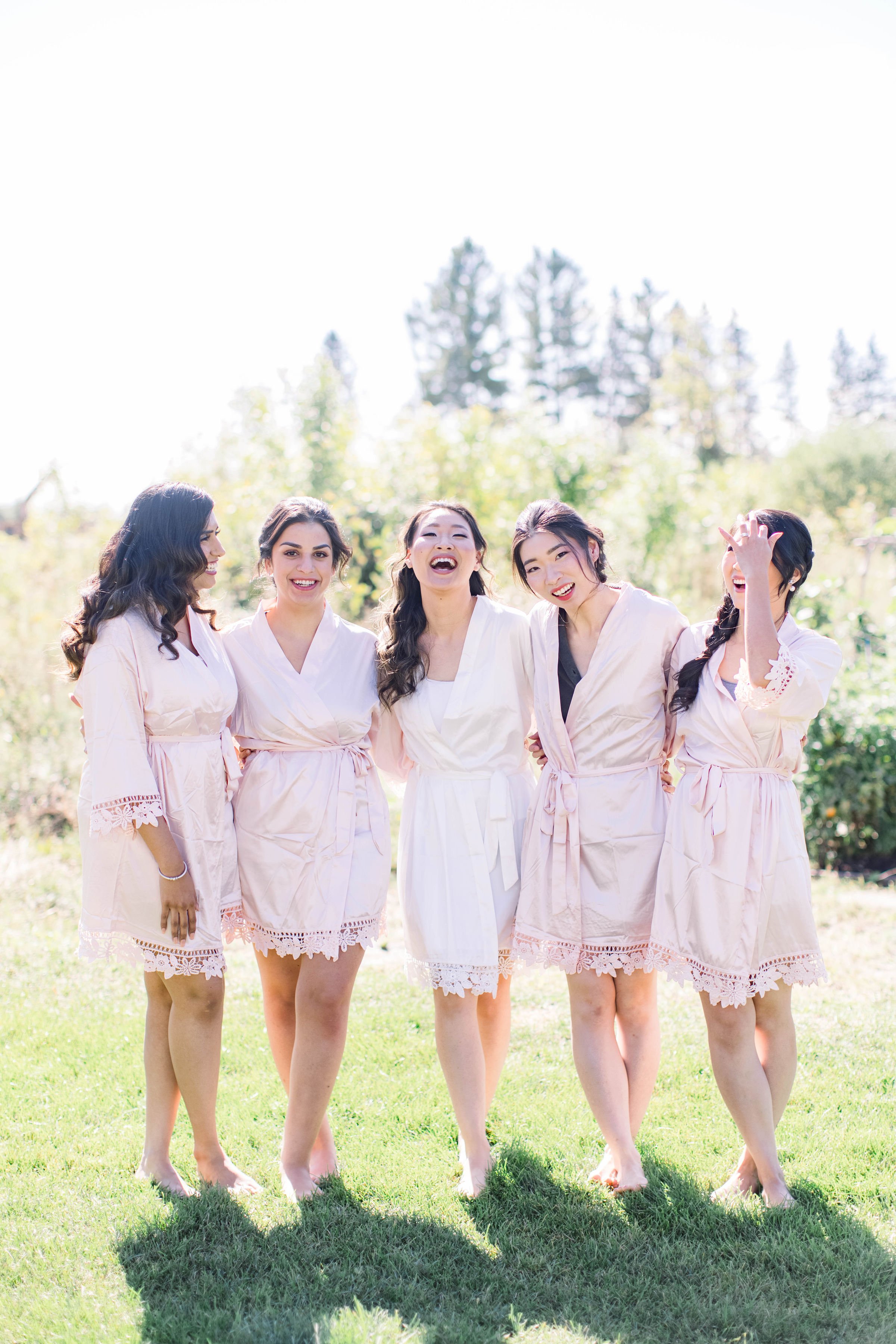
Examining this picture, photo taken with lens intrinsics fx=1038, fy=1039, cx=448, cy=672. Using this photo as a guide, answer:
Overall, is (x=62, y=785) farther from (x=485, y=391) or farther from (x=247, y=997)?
(x=485, y=391)

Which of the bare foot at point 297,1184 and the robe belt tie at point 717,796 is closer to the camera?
the robe belt tie at point 717,796

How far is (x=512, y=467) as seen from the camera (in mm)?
16312

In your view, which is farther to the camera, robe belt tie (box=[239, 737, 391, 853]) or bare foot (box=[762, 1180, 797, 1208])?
robe belt tie (box=[239, 737, 391, 853])

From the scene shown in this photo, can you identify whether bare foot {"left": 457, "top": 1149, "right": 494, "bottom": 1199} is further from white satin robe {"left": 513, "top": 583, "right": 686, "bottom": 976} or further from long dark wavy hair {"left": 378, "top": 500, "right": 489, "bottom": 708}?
long dark wavy hair {"left": 378, "top": 500, "right": 489, "bottom": 708}

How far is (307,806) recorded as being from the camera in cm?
331

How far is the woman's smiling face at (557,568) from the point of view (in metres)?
3.31

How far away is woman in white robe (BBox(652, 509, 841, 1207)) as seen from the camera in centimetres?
303

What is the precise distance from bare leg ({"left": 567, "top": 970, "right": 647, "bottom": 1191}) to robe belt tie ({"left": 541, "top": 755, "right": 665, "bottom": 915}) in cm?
27

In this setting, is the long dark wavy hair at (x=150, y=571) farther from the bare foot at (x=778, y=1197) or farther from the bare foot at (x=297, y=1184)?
the bare foot at (x=778, y=1197)

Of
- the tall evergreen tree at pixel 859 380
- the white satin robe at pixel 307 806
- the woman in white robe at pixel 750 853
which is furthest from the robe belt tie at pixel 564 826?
the tall evergreen tree at pixel 859 380

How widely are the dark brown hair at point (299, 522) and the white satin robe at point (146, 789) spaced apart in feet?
1.49

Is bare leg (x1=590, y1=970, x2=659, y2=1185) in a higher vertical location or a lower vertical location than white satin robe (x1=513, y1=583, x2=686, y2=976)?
lower

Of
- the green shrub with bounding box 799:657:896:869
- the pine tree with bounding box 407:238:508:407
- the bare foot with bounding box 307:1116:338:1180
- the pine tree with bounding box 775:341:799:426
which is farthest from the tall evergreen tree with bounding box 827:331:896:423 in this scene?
the bare foot with bounding box 307:1116:338:1180

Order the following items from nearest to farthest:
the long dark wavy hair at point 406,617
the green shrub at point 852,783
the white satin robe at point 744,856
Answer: the white satin robe at point 744,856 → the long dark wavy hair at point 406,617 → the green shrub at point 852,783
